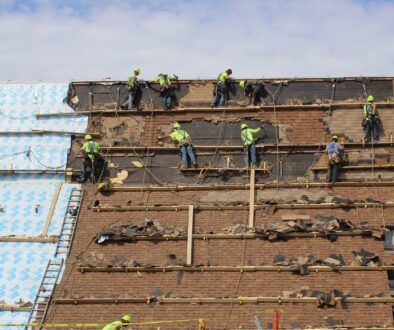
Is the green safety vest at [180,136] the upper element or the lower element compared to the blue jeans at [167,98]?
lower

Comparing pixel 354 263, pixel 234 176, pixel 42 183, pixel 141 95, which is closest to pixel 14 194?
pixel 42 183

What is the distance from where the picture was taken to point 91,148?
18719 mm

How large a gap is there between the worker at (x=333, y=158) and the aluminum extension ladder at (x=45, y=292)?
25.7 ft

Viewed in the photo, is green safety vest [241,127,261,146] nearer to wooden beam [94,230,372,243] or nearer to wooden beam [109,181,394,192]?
wooden beam [109,181,394,192]

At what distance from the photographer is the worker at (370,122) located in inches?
750

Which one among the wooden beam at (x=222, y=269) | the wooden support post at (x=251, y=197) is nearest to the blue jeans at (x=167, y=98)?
the wooden support post at (x=251, y=197)

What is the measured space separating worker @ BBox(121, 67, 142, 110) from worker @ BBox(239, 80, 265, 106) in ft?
10.8

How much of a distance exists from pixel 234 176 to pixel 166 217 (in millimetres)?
2535

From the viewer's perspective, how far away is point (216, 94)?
20.3m

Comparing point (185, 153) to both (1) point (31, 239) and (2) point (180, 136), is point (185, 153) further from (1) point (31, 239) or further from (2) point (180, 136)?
(1) point (31, 239)

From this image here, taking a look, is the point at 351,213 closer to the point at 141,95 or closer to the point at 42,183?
the point at 141,95

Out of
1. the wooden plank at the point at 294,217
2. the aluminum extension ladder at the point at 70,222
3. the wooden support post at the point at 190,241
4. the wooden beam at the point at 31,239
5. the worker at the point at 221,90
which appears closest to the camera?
the wooden support post at the point at 190,241

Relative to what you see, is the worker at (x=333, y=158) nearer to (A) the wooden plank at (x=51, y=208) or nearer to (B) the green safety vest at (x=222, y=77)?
(B) the green safety vest at (x=222, y=77)

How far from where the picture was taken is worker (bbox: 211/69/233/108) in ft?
66.2
